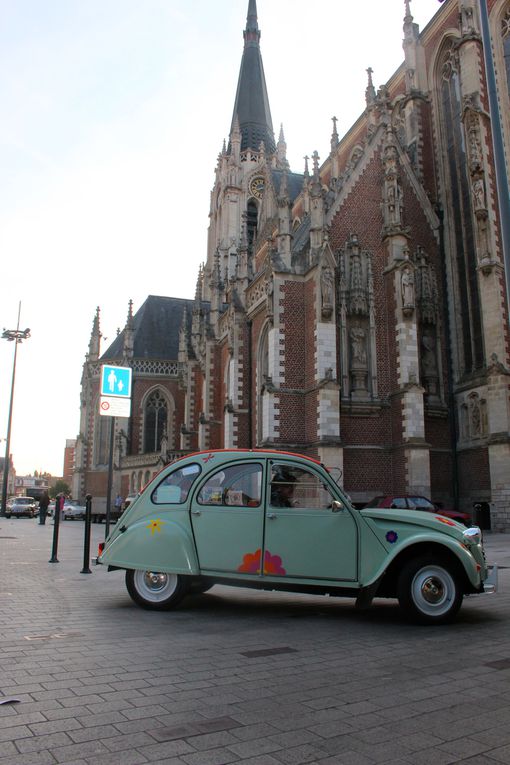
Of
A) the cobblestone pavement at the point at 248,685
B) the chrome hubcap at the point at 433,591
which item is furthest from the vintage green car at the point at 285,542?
the cobblestone pavement at the point at 248,685

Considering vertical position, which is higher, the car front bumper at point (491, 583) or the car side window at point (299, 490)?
the car side window at point (299, 490)

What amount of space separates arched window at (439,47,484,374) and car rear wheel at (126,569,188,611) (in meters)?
17.8

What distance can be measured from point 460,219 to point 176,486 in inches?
806

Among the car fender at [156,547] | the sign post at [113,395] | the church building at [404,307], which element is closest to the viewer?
the car fender at [156,547]

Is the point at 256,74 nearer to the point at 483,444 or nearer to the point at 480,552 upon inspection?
the point at 483,444

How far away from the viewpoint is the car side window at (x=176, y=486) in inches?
282

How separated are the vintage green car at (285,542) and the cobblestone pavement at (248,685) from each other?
0.38m

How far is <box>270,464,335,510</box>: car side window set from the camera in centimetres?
678

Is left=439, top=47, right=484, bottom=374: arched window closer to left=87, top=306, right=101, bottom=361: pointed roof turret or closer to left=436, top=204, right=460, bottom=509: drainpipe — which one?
left=436, top=204, right=460, bottom=509: drainpipe

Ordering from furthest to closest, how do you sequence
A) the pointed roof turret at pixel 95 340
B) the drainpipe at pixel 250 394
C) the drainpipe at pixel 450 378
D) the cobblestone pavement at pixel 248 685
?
the pointed roof turret at pixel 95 340
the drainpipe at pixel 250 394
the drainpipe at pixel 450 378
the cobblestone pavement at pixel 248 685

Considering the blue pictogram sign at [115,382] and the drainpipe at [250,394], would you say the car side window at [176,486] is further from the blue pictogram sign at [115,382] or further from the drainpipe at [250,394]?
the drainpipe at [250,394]

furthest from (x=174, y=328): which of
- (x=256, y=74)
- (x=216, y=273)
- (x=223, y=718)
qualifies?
(x=223, y=718)

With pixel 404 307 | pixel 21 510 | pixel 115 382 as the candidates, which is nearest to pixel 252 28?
pixel 21 510

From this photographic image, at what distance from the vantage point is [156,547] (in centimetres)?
698
